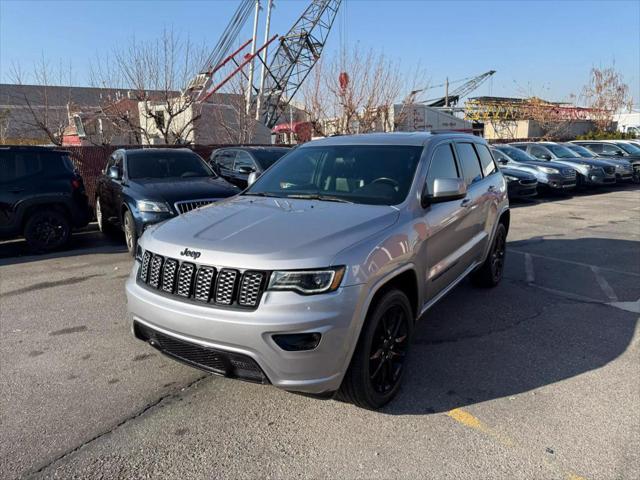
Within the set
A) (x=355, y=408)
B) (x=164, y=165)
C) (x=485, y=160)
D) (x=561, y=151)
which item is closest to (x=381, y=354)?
(x=355, y=408)

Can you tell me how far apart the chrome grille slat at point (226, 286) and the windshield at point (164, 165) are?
5866 millimetres

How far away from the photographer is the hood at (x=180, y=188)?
6.94m

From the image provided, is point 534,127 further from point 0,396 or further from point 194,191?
point 0,396

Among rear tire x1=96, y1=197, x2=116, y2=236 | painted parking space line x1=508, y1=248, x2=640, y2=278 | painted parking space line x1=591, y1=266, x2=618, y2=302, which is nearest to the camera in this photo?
painted parking space line x1=591, y1=266, x2=618, y2=302

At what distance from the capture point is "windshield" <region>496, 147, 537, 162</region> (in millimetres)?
16330

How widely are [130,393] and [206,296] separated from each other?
3.86 feet

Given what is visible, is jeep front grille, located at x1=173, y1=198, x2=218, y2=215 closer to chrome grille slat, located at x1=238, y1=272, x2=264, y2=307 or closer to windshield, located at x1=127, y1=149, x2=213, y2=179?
windshield, located at x1=127, y1=149, x2=213, y2=179

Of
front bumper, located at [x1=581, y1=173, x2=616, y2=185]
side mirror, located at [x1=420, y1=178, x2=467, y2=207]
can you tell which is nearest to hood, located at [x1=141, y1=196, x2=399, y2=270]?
side mirror, located at [x1=420, y1=178, x2=467, y2=207]

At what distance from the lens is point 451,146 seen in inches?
183

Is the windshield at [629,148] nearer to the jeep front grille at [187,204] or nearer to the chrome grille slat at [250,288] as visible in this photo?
the jeep front grille at [187,204]

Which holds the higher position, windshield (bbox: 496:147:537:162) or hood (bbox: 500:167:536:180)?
windshield (bbox: 496:147:537:162)

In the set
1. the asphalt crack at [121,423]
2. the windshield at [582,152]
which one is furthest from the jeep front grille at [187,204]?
the windshield at [582,152]

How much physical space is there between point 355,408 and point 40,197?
6982 millimetres

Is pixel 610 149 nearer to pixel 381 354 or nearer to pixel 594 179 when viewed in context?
pixel 594 179
